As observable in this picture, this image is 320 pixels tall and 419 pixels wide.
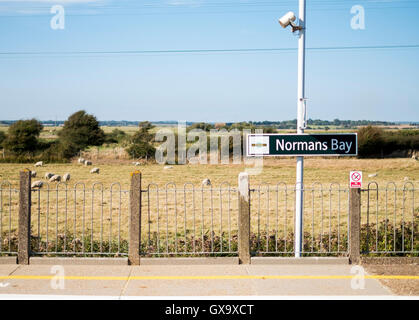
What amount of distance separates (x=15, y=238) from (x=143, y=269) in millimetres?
4630

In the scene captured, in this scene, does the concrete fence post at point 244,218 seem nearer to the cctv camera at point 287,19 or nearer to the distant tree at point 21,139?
the cctv camera at point 287,19

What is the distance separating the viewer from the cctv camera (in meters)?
8.24

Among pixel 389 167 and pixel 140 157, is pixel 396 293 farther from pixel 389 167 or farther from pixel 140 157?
pixel 140 157

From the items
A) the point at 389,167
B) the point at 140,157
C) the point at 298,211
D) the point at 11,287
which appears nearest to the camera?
the point at 11,287

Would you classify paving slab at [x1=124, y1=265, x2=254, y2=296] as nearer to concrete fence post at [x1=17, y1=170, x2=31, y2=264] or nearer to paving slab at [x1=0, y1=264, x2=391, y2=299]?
paving slab at [x1=0, y1=264, x2=391, y2=299]

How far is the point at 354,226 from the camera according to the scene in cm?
838

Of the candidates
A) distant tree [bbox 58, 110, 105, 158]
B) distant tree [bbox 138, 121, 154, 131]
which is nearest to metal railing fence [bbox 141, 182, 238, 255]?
distant tree [bbox 138, 121, 154, 131]

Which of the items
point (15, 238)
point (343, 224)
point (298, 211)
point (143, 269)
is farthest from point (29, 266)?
point (343, 224)

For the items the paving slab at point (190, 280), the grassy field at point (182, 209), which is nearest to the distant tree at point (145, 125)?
the grassy field at point (182, 209)

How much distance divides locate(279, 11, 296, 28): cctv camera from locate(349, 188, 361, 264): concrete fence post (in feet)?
10.9

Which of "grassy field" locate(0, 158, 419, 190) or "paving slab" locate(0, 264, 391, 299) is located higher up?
"grassy field" locate(0, 158, 419, 190)

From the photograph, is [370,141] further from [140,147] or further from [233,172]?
[140,147]

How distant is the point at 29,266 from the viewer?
8250mm

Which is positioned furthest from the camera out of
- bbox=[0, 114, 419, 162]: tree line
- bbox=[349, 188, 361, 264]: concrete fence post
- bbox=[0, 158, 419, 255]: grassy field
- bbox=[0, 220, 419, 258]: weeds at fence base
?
bbox=[0, 114, 419, 162]: tree line
